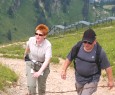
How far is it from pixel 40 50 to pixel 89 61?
1.90 metres

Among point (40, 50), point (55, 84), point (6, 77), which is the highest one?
point (40, 50)

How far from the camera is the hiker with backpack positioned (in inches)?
437

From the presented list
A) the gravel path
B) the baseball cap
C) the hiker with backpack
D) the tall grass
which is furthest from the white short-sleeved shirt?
the tall grass

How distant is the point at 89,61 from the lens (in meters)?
11.3

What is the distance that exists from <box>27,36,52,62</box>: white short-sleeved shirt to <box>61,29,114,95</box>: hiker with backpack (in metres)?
1.01

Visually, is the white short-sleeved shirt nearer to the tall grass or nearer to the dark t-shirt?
the dark t-shirt

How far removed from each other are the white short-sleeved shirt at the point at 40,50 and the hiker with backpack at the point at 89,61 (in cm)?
101

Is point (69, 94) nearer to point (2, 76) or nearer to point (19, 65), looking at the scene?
point (2, 76)

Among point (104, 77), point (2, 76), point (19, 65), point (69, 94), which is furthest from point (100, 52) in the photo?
point (19, 65)

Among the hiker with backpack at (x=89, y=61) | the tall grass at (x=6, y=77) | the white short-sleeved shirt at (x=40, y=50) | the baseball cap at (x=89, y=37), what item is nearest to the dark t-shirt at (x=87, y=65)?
the hiker with backpack at (x=89, y=61)

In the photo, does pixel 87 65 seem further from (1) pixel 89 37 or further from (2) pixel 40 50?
(2) pixel 40 50

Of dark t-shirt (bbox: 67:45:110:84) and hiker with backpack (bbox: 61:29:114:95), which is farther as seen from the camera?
dark t-shirt (bbox: 67:45:110:84)

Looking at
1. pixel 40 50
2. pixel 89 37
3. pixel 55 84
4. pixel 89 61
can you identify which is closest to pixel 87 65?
pixel 89 61

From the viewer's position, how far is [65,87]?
20641 millimetres
